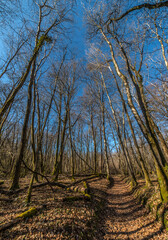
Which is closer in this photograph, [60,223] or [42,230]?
[42,230]

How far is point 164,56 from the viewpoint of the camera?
280 inches

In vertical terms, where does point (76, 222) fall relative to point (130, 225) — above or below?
above

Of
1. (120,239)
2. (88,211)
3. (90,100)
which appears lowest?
(120,239)

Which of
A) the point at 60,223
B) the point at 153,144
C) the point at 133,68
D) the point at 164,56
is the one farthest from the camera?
the point at 133,68

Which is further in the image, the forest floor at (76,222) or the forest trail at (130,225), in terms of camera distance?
the forest trail at (130,225)

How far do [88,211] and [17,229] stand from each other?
2.39m

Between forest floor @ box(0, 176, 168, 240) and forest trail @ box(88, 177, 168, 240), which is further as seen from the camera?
forest trail @ box(88, 177, 168, 240)

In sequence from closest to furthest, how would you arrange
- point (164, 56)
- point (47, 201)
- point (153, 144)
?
1. point (153, 144)
2. point (47, 201)
3. point (164, 56)

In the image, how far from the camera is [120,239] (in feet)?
10.4

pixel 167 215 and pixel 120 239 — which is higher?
pixel 167 215

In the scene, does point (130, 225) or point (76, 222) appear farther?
point (130, 225)

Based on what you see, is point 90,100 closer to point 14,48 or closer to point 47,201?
point 14,48

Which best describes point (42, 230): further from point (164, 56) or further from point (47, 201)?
point (164, 56)

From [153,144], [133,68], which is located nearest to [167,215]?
[153,144]
